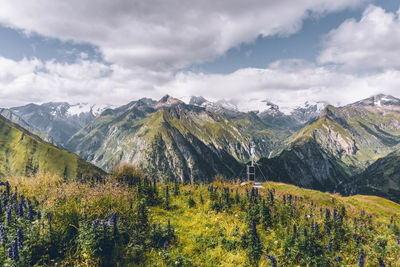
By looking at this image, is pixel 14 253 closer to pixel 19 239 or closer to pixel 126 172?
pixel 19 239

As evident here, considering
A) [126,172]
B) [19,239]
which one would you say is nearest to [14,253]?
[19,239]

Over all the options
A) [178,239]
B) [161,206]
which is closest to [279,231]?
[178,239]

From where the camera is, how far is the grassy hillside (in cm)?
682

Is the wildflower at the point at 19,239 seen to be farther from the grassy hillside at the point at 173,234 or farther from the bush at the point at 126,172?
the bush at the point at 126,172

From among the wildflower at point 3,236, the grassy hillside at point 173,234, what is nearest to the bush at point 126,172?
the grassy hillside at point 173,234

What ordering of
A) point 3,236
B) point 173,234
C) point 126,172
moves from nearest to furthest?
1. point 3,236
2. point 173,234
3. point 126,172

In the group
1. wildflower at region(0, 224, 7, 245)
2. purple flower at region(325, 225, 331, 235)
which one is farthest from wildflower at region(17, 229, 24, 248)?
purple flower at region(325, 225, 331, 235)

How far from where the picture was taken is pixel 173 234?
9438 mm

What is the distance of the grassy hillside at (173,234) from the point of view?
22.4 ft

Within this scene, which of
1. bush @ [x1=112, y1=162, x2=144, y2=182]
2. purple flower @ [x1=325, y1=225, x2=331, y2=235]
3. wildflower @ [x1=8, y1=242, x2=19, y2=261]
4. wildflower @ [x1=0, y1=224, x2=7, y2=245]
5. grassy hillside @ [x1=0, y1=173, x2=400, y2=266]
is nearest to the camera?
wildflower @ [x1=8, y1=242, x2=19, y2=261]

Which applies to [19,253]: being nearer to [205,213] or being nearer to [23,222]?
[23,222]

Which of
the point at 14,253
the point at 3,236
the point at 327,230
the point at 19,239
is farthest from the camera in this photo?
the point at 327,230

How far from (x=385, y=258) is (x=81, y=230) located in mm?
11221

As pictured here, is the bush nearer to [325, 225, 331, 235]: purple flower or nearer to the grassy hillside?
the grassy hillside
